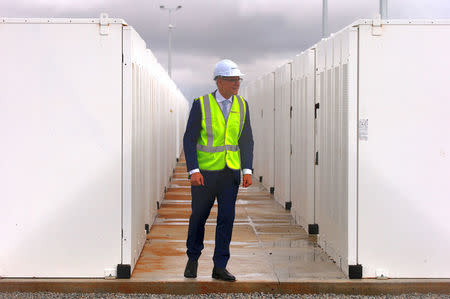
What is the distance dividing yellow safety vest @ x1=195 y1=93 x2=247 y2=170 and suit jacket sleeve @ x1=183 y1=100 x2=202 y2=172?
0.16ft

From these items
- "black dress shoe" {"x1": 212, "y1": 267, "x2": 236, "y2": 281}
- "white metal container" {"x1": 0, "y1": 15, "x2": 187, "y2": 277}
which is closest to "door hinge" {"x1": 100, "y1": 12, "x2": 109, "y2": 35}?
"white metal container" {"x1": 0, "y1": 15, "x2": 187, "y2": 277}

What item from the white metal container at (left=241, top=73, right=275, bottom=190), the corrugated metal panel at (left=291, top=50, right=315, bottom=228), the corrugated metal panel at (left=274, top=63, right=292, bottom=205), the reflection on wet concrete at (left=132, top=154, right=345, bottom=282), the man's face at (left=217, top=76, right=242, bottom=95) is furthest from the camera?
the white metal container at (left=241, top=73, right=275, bottom=190)

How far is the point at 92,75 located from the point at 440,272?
4.04 metres

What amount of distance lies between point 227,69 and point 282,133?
6682 millimetres

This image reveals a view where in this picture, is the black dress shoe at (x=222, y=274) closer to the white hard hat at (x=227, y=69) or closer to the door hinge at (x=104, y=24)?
the white hard hat at (x=227, y=69)

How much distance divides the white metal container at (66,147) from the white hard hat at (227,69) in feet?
2.93

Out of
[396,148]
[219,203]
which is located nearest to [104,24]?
[219,203]

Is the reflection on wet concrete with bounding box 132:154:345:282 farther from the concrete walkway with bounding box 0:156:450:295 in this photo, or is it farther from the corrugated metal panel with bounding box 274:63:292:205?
the corrugated metal panel with bounding box 274:63:292:205

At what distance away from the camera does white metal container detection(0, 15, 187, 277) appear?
23.8ft

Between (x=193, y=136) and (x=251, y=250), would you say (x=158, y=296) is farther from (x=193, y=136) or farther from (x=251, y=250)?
(x=251, y=250)

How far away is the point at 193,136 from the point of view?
7.12 meters

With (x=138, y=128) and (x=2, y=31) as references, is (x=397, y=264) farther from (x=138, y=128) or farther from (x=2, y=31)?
(x=2, y=31)

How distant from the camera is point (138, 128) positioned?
8.45 m

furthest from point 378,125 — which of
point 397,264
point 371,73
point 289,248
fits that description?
point 289,248
